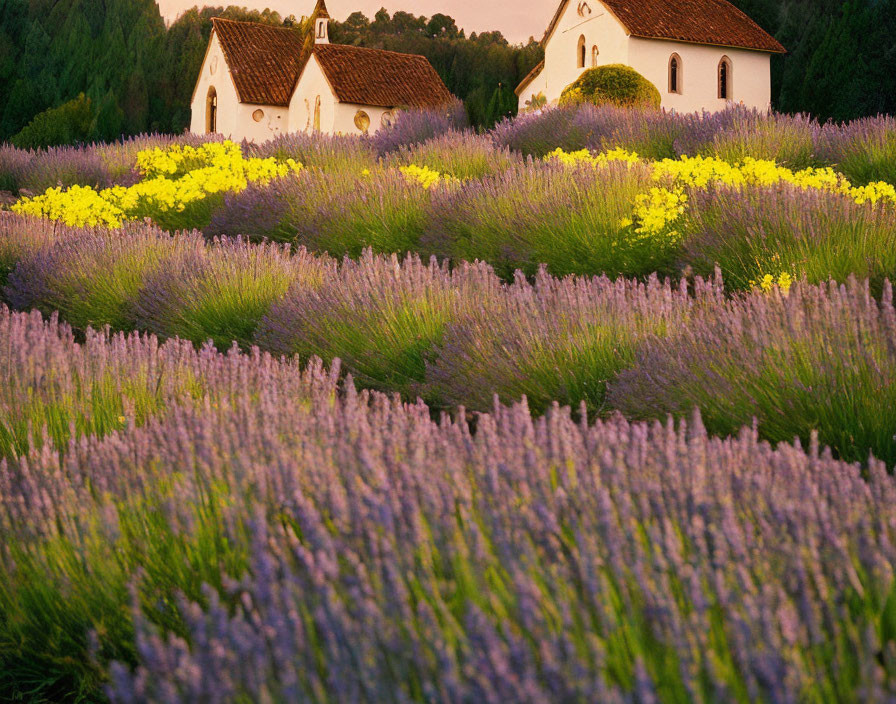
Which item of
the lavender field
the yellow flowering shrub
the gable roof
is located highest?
the gable roof

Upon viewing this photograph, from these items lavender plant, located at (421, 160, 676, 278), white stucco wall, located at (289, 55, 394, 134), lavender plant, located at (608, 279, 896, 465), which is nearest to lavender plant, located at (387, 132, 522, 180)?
lavender plant, located at (421, 160, 676, 278)

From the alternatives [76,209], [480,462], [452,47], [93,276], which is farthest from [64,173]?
[452,47]

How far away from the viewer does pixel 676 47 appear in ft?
103

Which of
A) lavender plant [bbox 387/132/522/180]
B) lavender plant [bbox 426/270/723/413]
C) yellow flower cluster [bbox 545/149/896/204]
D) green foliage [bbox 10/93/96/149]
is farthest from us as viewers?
green foliage [bbox 10/93/96/149]

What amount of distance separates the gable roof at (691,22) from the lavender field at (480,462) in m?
26.9

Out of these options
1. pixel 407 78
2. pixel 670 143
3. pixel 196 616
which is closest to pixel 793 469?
pixel 196 616

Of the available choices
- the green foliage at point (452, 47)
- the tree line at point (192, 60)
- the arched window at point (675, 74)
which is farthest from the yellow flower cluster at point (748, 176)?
the green foliage at point (452, 47)

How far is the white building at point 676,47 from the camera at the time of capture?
30781mm

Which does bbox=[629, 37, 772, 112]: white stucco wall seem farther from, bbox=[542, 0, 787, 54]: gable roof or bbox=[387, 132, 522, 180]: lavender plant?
bbox=[387, 132, 522, 180]: lavender plant

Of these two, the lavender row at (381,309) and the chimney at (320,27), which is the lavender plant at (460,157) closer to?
the lavender row at (381,309)

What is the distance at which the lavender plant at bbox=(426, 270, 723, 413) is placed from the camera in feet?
10.9

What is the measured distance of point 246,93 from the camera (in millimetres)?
36219

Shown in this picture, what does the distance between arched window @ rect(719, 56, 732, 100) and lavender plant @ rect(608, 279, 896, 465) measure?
3186 centimetres

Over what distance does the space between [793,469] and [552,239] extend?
3795mm
